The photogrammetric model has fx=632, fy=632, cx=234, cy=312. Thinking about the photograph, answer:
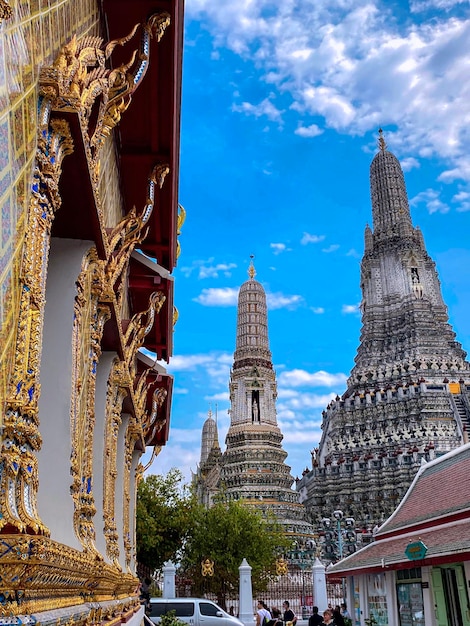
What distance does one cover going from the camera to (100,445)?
16.4 feet

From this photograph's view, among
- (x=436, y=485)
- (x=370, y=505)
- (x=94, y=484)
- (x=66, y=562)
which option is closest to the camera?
(x=66, y=562)

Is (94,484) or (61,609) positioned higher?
(94,484)

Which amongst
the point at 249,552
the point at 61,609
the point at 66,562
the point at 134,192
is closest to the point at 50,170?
the point at 66,562

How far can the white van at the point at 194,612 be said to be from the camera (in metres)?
16.9

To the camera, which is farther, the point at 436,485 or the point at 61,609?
the point at 436,485

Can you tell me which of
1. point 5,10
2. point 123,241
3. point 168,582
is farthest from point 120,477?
point 168,582

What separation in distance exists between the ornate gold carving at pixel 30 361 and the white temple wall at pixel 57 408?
2.69ft

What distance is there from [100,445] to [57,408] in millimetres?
1906

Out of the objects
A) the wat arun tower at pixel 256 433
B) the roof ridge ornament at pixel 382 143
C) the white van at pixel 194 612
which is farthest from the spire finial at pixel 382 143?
the white van at pixel 194 612

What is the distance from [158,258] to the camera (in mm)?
9180

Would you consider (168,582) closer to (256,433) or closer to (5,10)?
(256,433)

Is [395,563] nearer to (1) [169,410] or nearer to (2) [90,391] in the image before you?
(1) [169,410]

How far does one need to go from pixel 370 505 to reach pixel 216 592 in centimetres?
1600

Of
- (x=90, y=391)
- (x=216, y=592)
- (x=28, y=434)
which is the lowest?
(x=216, y=592)
